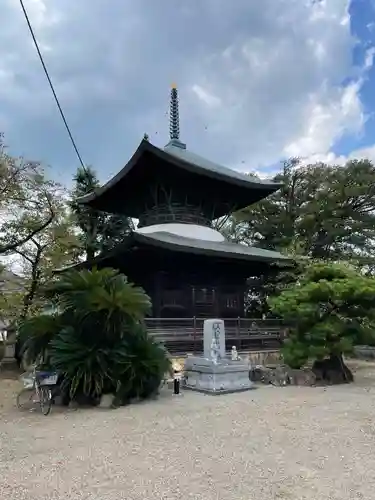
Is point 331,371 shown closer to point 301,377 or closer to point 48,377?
point 301,377

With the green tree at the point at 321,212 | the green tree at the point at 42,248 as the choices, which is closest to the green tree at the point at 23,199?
the green tree at the point at 42,248

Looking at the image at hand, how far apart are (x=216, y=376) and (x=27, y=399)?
384 centimetres

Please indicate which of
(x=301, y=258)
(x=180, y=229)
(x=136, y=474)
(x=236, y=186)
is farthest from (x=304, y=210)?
(x=136, y=474)

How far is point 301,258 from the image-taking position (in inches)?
633

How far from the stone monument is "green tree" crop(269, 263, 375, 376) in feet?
4.81

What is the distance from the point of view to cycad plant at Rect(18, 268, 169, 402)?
737 centimetres

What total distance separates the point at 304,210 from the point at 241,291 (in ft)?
30.4

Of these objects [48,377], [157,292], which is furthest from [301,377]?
[48,377]

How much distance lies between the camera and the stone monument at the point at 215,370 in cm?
898

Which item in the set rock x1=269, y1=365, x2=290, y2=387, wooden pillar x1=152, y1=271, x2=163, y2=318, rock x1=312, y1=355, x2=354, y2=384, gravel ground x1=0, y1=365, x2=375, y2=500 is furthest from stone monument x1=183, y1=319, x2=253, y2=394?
wooden pillar x1=152, y1=271, x2=163, y2=318

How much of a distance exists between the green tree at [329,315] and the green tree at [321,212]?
10.7m

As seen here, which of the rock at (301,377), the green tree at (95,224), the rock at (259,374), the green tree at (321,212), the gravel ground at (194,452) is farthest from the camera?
the green tree at (95,224)

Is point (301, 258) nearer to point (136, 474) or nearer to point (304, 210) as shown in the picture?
point (304, 210)

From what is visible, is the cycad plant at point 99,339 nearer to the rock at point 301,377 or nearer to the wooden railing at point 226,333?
the wooden railing at point 226,333
